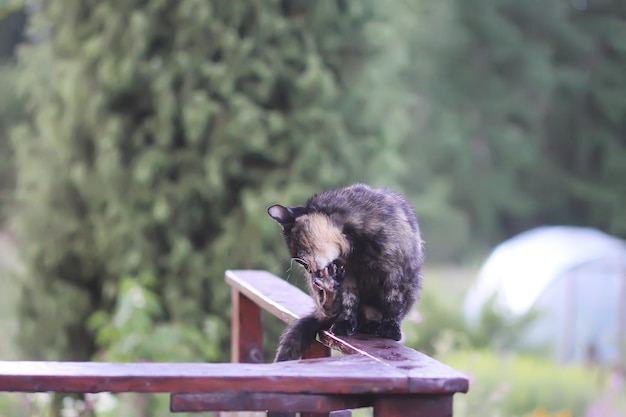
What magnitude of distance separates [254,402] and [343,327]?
0.74 metres

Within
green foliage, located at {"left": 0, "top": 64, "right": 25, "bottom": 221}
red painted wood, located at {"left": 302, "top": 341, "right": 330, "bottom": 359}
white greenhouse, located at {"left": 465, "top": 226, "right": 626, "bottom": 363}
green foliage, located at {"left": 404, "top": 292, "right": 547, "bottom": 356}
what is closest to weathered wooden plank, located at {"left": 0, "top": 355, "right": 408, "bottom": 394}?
red painted wood, located at {"left": 302, "top": 341, "right": 330, "bottom": 359}

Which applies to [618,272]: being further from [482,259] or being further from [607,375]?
[482,259]

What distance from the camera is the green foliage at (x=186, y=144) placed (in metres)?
5.17

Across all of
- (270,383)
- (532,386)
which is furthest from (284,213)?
(532,386)

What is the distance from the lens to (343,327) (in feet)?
6.86

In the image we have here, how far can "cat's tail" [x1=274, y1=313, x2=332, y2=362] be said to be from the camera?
6.58ft

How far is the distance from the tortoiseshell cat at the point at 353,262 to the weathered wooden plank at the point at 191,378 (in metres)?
0.62

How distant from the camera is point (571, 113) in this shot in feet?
63.2

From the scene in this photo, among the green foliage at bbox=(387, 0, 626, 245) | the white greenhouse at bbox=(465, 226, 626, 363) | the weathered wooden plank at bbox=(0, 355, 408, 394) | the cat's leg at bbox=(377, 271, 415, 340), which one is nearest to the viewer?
the weathered wooden plank at bbox=(0, 355, 408, 394)

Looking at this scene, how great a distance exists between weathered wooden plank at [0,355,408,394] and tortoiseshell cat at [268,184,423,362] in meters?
0.62

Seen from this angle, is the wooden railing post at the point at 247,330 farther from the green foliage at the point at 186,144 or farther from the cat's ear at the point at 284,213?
the green foliage at the point at 186,144

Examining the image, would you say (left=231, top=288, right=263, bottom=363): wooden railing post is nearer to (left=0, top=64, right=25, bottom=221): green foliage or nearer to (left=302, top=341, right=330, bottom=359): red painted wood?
(left=302, top=341, right=330, bottom=359): red painted wood

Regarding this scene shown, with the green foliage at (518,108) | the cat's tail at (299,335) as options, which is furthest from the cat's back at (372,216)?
the green foliage at (518,108)

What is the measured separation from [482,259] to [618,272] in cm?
787
